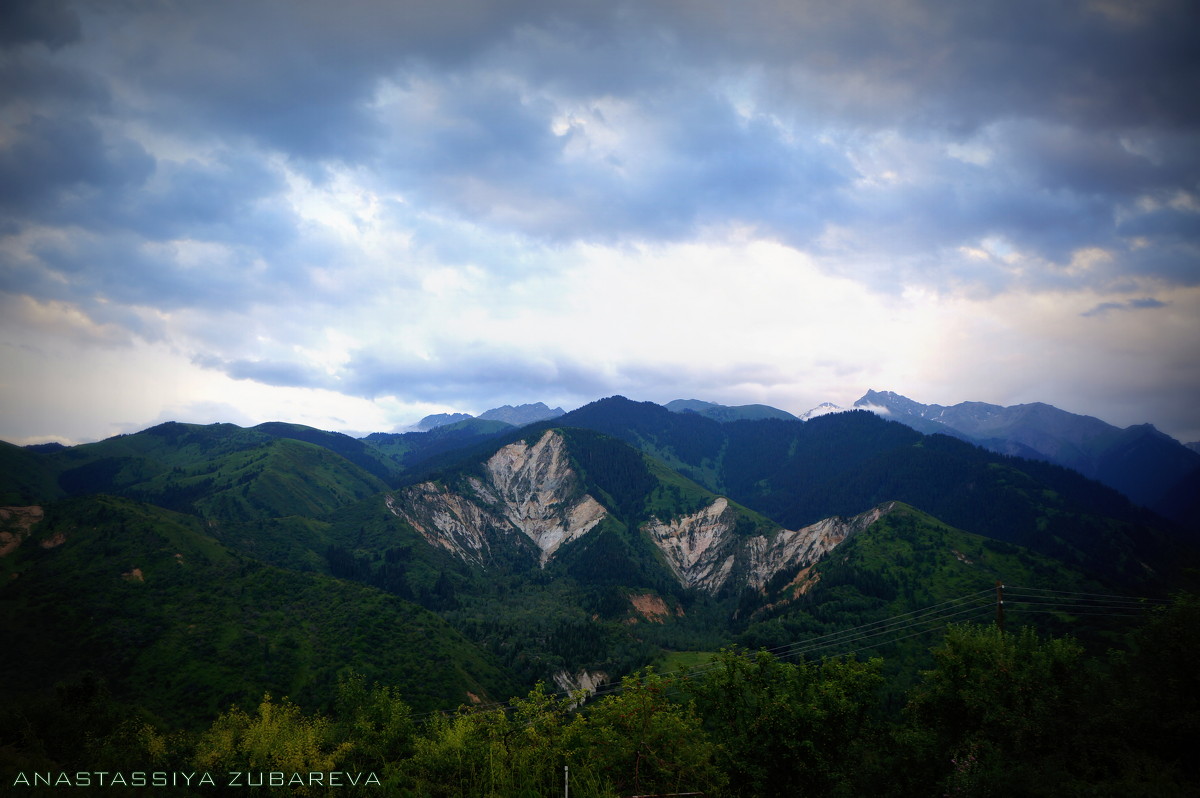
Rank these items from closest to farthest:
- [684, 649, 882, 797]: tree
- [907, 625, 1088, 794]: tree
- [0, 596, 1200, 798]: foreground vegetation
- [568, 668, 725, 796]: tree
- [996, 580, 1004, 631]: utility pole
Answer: [568, 668, 725, 796]: tree → [0, 596, 1200, 798]: foreground vegetation → [907, 625, 1088, 794]: tree → [684, 649, 882, 797]: tree → [996, 580, 1004, 631]: utility pole

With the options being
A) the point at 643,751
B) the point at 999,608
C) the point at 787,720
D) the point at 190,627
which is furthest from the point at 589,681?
the point at 643,751

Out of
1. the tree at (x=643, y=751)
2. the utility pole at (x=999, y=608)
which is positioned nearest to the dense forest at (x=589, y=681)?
the tree at (x=643, y=751)

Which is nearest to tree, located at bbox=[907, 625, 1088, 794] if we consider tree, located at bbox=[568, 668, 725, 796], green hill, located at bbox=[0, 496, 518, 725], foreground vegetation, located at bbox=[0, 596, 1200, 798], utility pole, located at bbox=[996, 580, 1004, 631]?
foreground vegetation, located at bbox=[0, 596, 1200, 798]

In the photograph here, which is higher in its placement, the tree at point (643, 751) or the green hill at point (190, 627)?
the tree at point (643, 751)

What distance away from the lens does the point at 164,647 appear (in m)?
108

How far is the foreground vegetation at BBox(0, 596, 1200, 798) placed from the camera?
29266mm

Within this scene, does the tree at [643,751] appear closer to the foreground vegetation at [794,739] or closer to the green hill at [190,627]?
the foreground vegetation at [794,739]

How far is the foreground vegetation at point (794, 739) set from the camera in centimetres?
2927

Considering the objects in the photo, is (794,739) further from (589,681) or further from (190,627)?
(190,627)

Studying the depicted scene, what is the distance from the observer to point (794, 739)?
41.9 meters

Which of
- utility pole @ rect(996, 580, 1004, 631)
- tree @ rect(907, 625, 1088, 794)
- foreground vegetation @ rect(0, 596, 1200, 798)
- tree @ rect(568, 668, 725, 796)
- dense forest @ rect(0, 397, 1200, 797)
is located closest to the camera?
tree @ rect(568, 668, 725, 796)

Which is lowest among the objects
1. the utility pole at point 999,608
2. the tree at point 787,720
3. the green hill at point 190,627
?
the green hill at point 190,627

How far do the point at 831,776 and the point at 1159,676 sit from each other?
24.6 m

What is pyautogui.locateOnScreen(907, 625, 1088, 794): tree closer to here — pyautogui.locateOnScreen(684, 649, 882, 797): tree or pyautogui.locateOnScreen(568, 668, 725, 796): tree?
pyautogui.locateOnScreen(684, 649, 882, 797): tree
